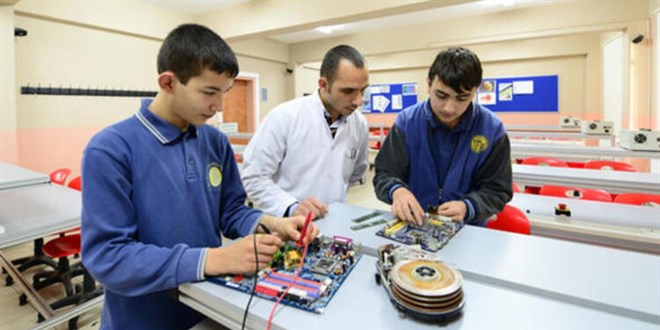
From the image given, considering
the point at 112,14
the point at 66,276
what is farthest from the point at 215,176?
the point at 112,14

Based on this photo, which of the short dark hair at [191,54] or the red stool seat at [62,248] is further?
the red stool seat at [62,248]

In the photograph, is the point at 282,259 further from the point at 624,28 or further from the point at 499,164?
the point at 624,28

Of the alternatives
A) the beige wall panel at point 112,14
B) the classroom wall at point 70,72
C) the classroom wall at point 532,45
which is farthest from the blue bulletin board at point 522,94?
the classroom wall at point 70,72

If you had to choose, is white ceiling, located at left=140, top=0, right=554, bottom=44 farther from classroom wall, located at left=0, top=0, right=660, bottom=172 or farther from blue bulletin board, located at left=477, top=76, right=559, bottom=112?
A: blue bulletin board, located at left=477, top=76, right=559, bottom=112

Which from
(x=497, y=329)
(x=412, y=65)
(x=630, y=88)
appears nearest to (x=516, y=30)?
(x=630, y=88)

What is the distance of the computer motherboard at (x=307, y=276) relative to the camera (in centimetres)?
71

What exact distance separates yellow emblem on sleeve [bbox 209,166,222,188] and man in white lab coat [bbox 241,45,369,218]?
0.36 m

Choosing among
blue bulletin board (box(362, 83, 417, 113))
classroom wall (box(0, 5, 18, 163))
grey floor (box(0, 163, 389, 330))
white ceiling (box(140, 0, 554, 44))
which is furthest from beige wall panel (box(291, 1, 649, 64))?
grey floor (box(0, 163, 389, 330))

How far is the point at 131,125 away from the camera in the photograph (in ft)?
3.01

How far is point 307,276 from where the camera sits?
2.56 ft

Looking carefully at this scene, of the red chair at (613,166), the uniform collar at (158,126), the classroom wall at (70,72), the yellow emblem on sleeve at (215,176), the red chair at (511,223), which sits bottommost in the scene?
the red chair at (511,223)

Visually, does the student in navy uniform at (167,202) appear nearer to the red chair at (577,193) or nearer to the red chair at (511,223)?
the red chair at (511,223)

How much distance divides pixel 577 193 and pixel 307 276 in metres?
3.12

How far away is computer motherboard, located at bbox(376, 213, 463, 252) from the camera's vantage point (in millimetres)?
995
